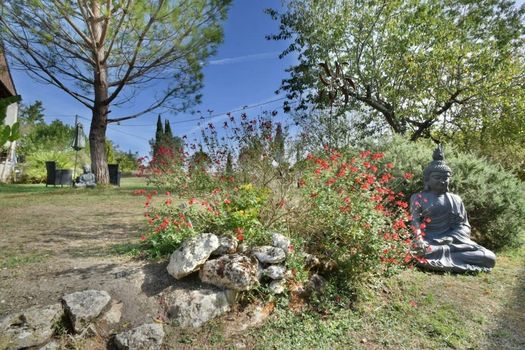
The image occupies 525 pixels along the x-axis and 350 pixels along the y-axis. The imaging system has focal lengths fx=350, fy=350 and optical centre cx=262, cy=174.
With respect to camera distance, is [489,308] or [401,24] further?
[401,24]

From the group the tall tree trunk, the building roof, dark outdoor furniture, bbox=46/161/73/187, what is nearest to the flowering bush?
the tall tree trunk

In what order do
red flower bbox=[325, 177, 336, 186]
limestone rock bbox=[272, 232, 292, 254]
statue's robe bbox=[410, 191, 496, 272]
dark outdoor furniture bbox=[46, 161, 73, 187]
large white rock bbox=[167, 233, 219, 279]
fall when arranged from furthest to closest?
1. dark outdoor furniture bbox=[46, 161, 73, 187]
2. statue's robe bbox=[410, 191, 496, 272]
3. red flower bbox=[325, 177, 336, 186]
4. limestone rock bbox=[272, 232, 292, 254]
5. large white rock bbox=[167, 233, 219, 279]

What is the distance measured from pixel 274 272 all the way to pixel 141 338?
1443 millimetres

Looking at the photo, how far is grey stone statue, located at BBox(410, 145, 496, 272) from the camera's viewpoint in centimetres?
535

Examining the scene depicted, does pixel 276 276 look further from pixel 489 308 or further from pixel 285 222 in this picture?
pixel 489 308

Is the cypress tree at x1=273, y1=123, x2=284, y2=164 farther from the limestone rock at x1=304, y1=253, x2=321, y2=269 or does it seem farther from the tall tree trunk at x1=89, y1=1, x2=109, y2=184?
the tall tree trunk at x1=89, y1=1, x2=109, y2=184

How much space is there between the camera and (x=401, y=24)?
13414 mm

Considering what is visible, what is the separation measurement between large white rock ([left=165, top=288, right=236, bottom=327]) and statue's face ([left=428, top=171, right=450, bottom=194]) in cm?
398

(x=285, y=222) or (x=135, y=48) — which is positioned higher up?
(x=135, y=48)

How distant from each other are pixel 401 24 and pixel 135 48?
10501mm

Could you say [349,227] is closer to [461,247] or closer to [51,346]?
[461,247]

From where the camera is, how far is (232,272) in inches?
141

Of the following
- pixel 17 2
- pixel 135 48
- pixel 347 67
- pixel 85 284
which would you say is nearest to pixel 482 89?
pixel 347 67

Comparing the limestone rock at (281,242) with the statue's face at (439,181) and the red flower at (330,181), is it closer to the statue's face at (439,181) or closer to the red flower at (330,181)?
the red flower at (330,181)
